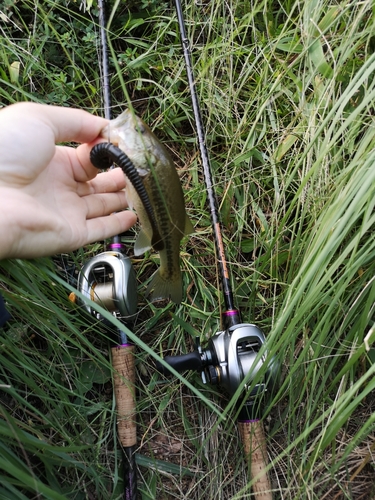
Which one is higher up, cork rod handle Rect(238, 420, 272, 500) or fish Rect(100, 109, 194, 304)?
fish Rect(100, 109, 194, 304)

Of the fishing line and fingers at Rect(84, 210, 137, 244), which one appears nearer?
fingers at Rect(84, 210, 137, 244)

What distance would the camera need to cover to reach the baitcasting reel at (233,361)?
175 centimetres

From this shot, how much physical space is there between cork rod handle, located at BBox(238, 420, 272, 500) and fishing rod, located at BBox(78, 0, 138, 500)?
0.48 m

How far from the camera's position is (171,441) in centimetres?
215

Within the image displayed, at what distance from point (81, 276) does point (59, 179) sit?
40 centimetres

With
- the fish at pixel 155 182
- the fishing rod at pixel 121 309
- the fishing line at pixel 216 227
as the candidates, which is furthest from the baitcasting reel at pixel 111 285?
the fishing line at pixel 216 227

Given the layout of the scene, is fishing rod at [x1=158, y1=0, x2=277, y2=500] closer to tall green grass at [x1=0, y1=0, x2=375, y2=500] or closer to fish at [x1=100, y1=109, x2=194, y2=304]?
tall green grass at [x1=0, y1=0, x2=375, y2=500]

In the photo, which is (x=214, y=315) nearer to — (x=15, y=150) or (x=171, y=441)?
(x=171, y=441)

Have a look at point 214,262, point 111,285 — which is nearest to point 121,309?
point 111,285

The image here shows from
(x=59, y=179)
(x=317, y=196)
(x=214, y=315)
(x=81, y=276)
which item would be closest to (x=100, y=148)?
(x=59, y=179)

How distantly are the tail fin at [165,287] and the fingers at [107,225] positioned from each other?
25cm

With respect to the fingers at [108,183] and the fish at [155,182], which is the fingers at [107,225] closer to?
the fingers at [108,183]

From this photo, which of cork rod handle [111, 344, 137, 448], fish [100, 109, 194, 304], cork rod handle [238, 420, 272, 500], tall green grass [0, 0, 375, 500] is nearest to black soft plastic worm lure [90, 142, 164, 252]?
fish [100, 109, 194, 304]

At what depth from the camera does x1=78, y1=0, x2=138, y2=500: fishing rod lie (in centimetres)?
191
